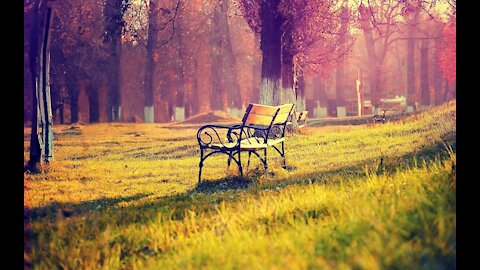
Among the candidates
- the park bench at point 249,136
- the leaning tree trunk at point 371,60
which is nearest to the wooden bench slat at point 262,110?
the park bench at point 249,136

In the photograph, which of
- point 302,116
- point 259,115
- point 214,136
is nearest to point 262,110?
point 259,115

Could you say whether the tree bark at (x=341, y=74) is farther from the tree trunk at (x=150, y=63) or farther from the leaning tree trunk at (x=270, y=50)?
the tree trunk at (x=150, y=63)

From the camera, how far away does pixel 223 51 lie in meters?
5.79

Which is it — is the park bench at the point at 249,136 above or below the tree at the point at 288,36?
below

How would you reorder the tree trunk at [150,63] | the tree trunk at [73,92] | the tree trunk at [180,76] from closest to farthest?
the tree trunk at [73,92] → the tree trunk at [150,63] → the tree trunk at [180,76]

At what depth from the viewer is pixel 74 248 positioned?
3.99 metres

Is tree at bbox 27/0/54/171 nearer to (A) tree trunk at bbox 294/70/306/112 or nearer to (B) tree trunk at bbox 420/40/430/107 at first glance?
(A) tree trunk at bbox 294/70/306/112

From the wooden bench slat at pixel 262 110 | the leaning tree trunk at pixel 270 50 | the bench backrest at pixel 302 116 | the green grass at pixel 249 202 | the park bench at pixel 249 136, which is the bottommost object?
the green grass at pixel 249 202

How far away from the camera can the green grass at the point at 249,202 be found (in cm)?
355

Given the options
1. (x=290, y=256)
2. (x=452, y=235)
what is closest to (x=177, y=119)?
(x=290, y=256)

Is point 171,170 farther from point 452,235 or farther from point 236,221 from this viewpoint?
point 452,235

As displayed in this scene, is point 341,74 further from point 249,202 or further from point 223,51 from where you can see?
point 249,202

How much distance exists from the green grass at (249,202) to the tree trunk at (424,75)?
0.25 meters

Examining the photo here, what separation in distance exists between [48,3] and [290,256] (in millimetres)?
3364
